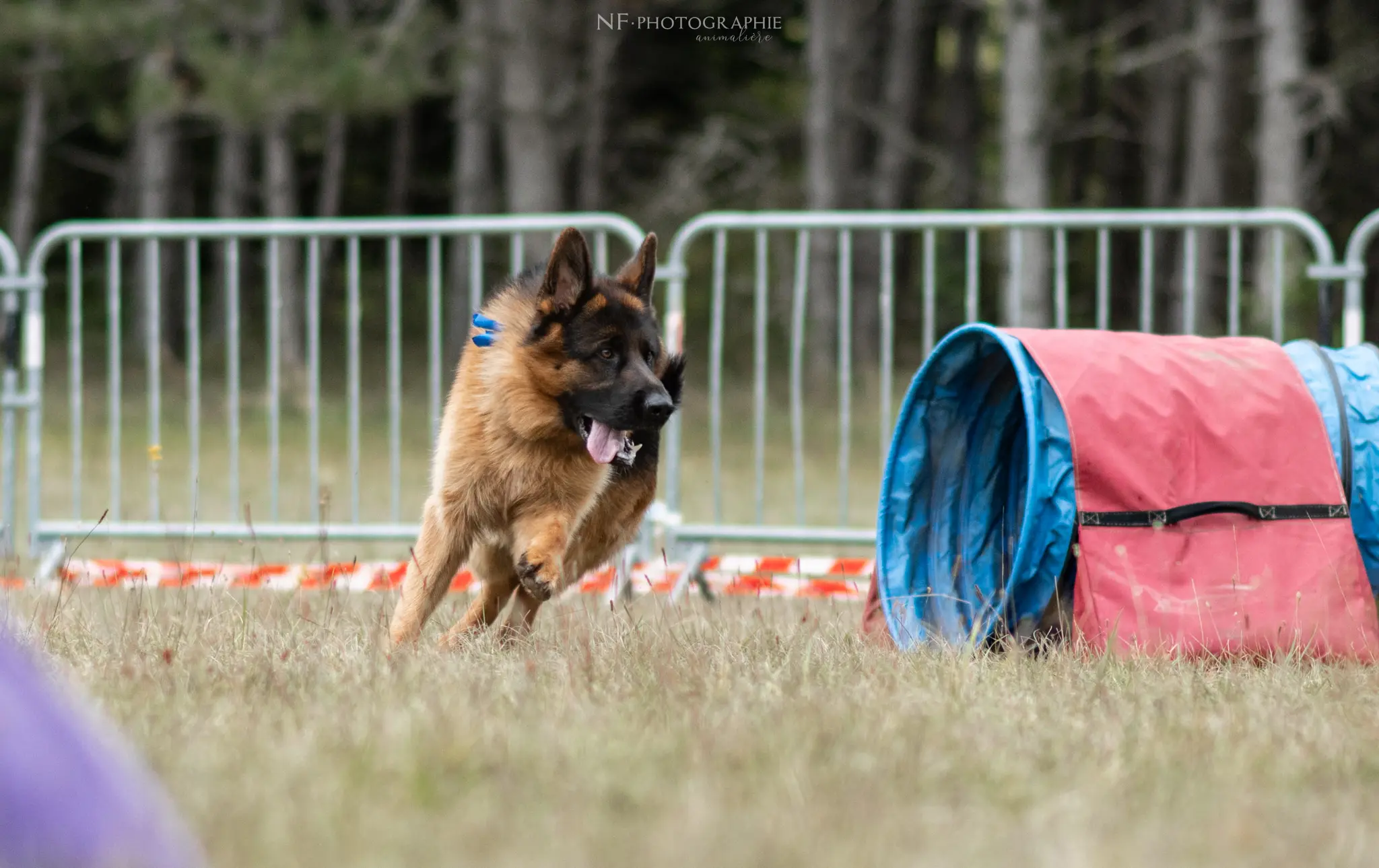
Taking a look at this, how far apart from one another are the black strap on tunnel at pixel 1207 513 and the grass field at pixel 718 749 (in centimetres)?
50

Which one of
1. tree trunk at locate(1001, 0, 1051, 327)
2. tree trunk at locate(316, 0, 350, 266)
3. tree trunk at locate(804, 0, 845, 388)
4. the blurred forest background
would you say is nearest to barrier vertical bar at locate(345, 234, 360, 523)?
the blurred forest background

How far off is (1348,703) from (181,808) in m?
2.80

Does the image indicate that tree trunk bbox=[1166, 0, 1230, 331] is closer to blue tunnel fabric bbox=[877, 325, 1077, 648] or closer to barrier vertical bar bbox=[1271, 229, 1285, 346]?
barrier vertical bar bbox=[1271, 229, 1285, 346]

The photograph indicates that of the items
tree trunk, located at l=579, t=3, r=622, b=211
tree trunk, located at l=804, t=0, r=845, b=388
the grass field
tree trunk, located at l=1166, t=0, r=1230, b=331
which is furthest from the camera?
tree trunk, located at l=579, t=3, r=622, b=211

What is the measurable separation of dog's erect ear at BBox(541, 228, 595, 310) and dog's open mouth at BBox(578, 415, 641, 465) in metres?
0.38

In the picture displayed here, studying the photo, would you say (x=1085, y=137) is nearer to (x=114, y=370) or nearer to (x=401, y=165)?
(x=401, y=165)

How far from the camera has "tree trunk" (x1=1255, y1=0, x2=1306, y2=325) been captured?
15594mm

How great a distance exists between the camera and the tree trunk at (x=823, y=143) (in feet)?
59.8

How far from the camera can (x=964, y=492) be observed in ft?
18.0

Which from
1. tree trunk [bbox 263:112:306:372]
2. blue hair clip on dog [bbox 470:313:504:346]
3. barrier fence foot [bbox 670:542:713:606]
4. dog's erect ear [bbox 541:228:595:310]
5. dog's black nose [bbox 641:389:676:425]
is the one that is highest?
tree trunk [bbox 263:112:306:372]

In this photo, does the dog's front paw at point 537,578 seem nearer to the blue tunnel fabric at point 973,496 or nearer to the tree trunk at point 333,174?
the blue tunnel fabric at point 973,496

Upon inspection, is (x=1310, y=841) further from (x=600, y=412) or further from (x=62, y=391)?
(x=62, y=391)

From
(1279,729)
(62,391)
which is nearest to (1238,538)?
(1279,729)

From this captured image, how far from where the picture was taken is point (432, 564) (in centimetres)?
473
